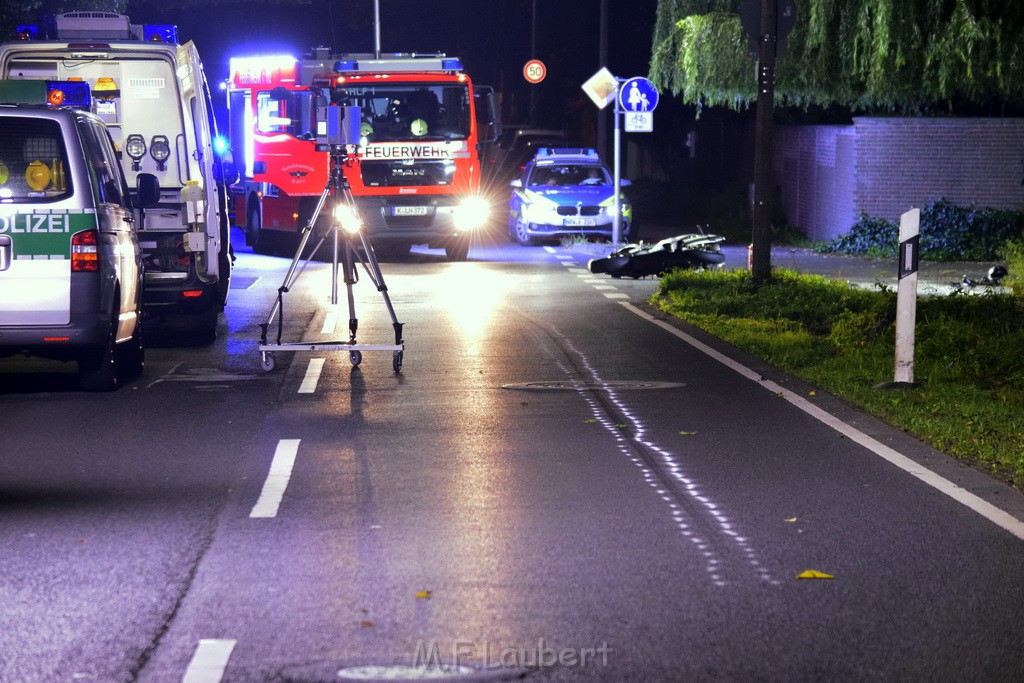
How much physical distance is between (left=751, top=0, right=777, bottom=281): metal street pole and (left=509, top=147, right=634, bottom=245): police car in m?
10.7

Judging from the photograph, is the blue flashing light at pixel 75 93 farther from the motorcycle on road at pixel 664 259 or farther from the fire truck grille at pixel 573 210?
the fire truck grille at pixel 573 210

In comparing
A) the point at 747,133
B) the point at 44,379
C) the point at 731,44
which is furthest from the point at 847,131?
the point at 44,379

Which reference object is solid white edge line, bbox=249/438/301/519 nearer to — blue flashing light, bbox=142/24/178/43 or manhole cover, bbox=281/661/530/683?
manhole cover, bbox=281/661/530/683

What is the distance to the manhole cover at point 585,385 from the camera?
12.3 meters

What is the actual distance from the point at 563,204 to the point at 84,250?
19.8m

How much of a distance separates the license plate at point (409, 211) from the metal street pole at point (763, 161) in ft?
28.1

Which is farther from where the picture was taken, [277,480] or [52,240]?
[52,240]

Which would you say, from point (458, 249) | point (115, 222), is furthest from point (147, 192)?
point (458, 249)

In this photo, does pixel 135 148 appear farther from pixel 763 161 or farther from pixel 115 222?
pixel 763 161

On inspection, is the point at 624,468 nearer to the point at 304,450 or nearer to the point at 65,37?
the point at 304,450

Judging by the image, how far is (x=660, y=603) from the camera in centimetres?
612

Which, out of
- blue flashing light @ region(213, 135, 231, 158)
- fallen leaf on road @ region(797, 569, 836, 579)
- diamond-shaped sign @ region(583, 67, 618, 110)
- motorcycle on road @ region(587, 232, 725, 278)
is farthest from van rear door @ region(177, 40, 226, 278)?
diamond-shaped sign @ region(583, 67, 618, 110)

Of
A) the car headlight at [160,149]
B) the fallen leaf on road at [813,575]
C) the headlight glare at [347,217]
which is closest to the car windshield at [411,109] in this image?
the car headlight at [160,149]

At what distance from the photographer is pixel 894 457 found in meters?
9.34
